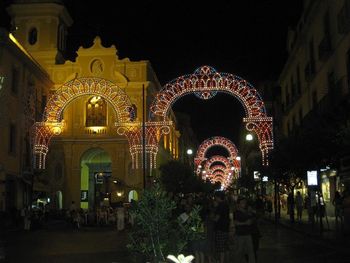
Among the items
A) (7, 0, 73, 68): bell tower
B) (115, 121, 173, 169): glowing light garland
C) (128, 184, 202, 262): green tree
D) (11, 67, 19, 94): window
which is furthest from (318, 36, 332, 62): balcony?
(7, 0, 73, 68): bell tower

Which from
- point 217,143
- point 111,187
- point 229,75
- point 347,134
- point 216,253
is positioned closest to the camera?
point 216,253

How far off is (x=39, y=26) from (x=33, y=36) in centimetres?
123

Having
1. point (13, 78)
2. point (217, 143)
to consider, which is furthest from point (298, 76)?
point (217, 143)

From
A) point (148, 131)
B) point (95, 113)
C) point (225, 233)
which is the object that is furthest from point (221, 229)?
point (95, 113)

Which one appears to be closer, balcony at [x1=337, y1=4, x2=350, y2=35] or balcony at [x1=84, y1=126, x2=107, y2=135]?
balcony at [x1=337, y1=4, x2=350, y2=35]

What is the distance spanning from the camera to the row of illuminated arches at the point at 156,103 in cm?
3038

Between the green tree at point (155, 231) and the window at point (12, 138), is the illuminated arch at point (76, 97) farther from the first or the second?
the green tree at point (155, 231)

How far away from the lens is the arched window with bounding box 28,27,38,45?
51344 mm

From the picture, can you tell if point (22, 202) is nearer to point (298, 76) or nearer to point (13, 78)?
point (13, 78)

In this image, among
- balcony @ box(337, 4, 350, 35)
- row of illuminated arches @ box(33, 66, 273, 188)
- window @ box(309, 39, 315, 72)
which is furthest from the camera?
window @ box(309, 39, 315, 72)

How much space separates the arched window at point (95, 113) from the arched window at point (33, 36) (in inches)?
321

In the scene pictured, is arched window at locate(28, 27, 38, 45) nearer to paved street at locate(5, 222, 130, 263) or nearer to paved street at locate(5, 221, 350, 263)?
paved street at locate(5, 222, 130, 263)

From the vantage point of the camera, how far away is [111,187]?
1869 inches

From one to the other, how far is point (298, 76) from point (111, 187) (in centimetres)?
1833
